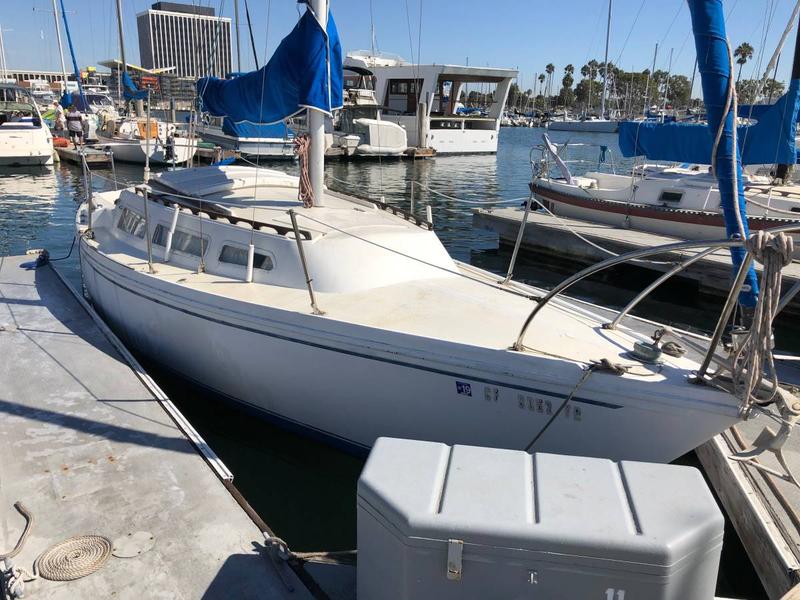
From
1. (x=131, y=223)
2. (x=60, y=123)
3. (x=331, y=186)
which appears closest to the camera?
(x=131, y=223)

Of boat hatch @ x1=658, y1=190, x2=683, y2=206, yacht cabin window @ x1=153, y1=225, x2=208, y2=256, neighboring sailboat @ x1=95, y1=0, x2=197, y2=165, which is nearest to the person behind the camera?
yacht cabin window @ x1=153, y1=225, x2=208, y2=256

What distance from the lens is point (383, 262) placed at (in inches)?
284

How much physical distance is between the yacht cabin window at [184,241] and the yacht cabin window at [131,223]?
52 centimetres

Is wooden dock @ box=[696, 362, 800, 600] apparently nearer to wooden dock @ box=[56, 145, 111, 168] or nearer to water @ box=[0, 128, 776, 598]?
water @ box=[0, 128, 776, 598]

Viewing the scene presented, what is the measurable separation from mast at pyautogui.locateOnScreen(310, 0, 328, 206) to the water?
316 centimetres

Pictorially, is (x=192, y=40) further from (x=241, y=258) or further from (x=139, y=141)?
(x=139, y=141)

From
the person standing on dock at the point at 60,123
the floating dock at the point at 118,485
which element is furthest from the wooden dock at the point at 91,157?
the floating dock at the point at 118,485

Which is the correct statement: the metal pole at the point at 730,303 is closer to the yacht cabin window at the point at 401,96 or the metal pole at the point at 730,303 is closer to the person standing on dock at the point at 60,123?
the yacht cabin window at the point at 401,96

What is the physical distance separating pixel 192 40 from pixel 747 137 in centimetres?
1435

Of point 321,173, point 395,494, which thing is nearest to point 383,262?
point 321,173

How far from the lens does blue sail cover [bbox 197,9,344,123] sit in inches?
291

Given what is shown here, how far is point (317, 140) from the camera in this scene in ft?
26.5

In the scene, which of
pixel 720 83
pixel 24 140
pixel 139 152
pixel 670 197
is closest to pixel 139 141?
pixel 139 152

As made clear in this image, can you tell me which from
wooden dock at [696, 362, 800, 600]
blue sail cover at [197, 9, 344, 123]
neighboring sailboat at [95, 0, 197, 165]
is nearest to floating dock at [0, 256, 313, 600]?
wooden dock at [696, 362, 800, 600]
